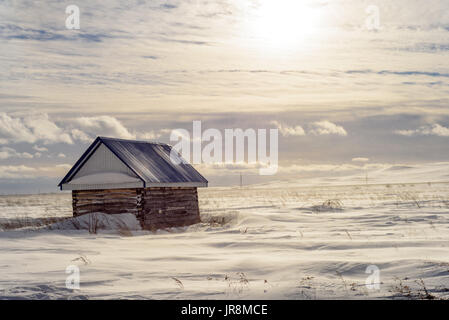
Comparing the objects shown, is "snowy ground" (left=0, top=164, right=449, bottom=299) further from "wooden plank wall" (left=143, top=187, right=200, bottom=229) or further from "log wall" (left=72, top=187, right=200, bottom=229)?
"wooden plank wall" (left=143, top=187, right=200, bottom=229)

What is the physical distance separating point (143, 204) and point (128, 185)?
3.17 ft

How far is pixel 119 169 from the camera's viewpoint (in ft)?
70.7

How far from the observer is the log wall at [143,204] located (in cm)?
2106

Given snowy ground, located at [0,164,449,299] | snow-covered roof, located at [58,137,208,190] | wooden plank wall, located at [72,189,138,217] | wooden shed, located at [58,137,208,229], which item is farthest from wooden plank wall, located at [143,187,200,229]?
snowy ground, located at [0,164,449,299]

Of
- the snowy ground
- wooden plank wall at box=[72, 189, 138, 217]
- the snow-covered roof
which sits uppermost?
the snow-covered roof

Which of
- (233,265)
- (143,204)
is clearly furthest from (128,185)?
(233,265)

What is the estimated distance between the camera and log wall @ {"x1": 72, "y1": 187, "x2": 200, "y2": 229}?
21062 mm

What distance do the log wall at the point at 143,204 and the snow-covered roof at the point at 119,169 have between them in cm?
45

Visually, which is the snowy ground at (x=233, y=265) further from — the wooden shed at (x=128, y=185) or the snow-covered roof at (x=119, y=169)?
the snow-covered roof at (x=119, y=169)

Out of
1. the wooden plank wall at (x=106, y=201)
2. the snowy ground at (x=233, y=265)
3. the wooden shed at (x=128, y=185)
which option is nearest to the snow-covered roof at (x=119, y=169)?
the wooden shed at (x=128, y=185)

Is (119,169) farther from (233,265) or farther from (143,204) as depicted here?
(233,265)

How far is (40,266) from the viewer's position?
10.5 m

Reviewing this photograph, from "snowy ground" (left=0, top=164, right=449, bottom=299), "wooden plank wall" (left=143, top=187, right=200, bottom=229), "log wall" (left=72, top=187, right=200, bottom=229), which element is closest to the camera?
"snowy ground" (left=0, top=164, right=449, bottom=299)

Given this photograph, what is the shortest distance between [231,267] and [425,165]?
14405 centimetres
